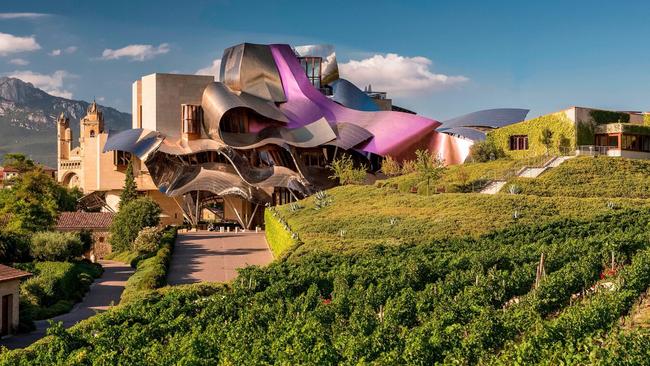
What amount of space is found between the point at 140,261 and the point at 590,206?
68.1 feet

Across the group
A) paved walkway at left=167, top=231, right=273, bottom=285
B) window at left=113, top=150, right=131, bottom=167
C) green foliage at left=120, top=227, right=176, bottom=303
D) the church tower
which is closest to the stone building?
window at left=113, top=150, right=131, bottom=167

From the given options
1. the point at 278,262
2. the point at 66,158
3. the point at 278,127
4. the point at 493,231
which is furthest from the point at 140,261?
the point at 66,158

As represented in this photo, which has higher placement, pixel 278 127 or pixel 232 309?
pixel 278 127

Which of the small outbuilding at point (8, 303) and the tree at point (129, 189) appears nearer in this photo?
the small outbuilding at point (8, 303)

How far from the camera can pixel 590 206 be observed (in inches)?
1257

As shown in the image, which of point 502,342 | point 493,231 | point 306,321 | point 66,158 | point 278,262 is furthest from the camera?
point 66,158

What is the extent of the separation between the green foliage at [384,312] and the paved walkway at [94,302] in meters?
3.99

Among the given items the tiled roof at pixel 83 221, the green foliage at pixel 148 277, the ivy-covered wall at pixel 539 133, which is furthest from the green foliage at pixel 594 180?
the tiled roof at pixel 83 221

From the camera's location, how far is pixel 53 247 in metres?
34.8

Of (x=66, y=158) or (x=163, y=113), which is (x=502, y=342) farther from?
(x=66, y=158)

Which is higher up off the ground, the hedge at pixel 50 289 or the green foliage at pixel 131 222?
the green foliage at pixel 131 222

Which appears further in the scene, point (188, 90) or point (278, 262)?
point (188, 90)

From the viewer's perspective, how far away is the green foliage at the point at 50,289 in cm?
2602

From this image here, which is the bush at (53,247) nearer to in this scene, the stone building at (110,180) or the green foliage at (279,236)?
the green foliage at (279,236)
